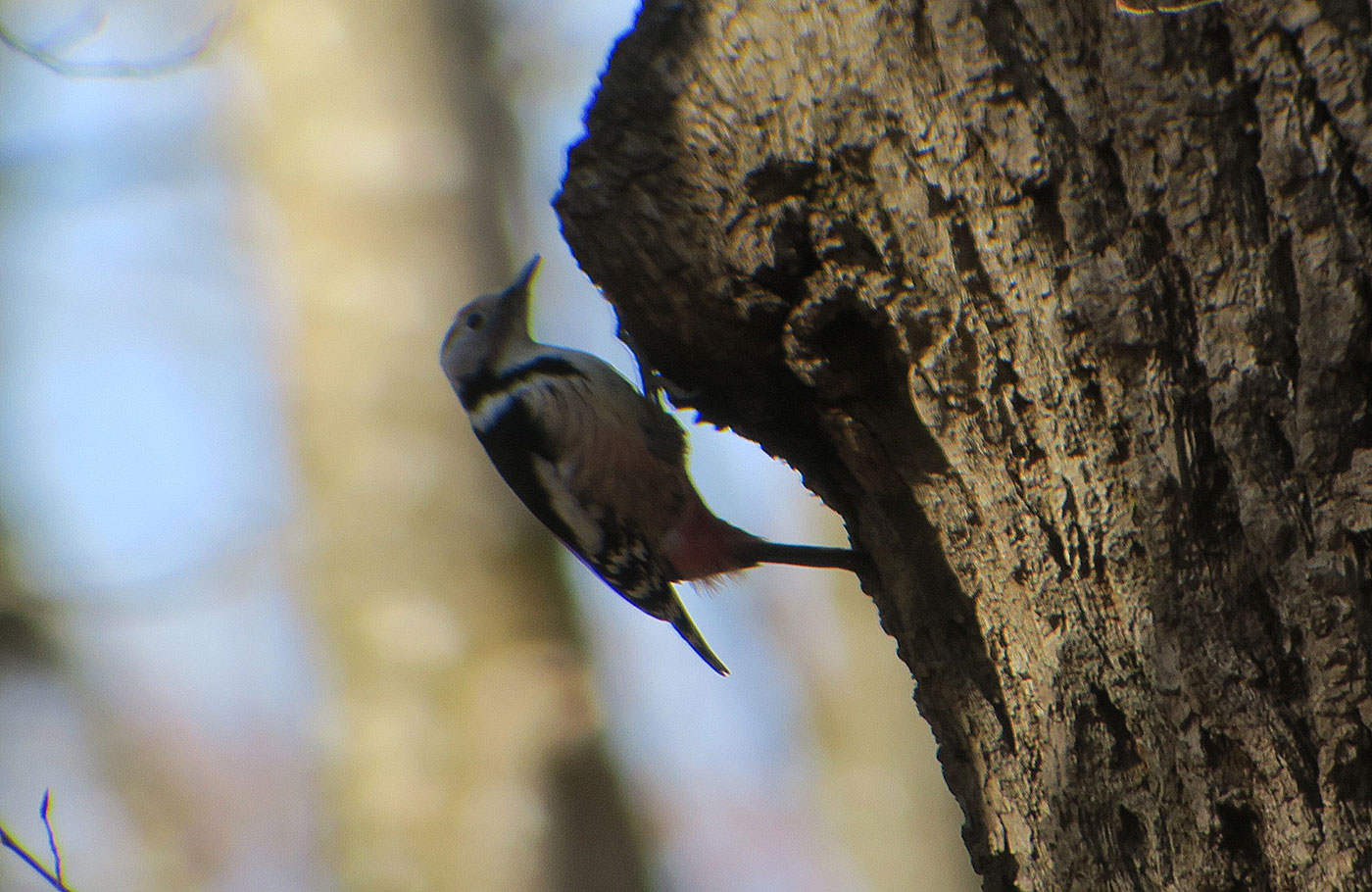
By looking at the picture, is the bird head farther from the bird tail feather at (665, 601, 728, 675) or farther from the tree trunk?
the bird tail feather at (665, 601, 728, 675)

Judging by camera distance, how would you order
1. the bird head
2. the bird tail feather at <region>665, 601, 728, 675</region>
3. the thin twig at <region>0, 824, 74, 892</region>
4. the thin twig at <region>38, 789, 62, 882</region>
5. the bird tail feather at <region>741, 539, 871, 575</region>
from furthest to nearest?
the bird head → the bird tail feather at <region>665, 601, 728, 675</region> → the bird tail feather at <region>741, 539, 871, 575</region> → the thin twig at <region>38, 789, 62, 882</region> → the thin twig at <region>0, 824, 74, 892</region>

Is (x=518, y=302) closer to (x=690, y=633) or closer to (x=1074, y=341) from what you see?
(x=690, y=633)

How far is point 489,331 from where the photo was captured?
3.68 m

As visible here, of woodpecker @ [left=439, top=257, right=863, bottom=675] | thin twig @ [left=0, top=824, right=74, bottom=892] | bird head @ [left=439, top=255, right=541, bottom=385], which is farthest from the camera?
bird head @ [left=439, top=255, right=541, bottom=385]

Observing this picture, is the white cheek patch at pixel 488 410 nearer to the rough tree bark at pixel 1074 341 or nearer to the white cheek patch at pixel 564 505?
the white cheek patch at pixel 564 505

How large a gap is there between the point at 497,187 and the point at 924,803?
3061 mm

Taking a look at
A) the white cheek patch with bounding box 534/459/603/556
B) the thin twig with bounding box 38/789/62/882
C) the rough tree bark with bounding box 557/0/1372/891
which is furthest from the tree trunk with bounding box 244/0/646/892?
the rough tree bark with bounding box 557/0/1372/891

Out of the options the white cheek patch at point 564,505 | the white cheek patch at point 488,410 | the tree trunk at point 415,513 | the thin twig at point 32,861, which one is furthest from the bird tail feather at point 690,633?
the thin twig at point 32,861

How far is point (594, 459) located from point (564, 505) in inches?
8.9

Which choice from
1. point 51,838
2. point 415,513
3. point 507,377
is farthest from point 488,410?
point 51,838

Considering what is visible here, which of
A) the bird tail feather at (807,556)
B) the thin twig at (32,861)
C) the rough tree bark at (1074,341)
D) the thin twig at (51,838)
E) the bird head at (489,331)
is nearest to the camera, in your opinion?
the rough tree bark at (1074,341)

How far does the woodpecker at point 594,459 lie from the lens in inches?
129

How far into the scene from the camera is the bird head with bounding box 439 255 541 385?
364cm

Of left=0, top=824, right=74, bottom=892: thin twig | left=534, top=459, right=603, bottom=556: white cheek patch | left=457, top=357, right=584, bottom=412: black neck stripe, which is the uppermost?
left=457, top=357, right=584, bottom=412: black neck stripe
